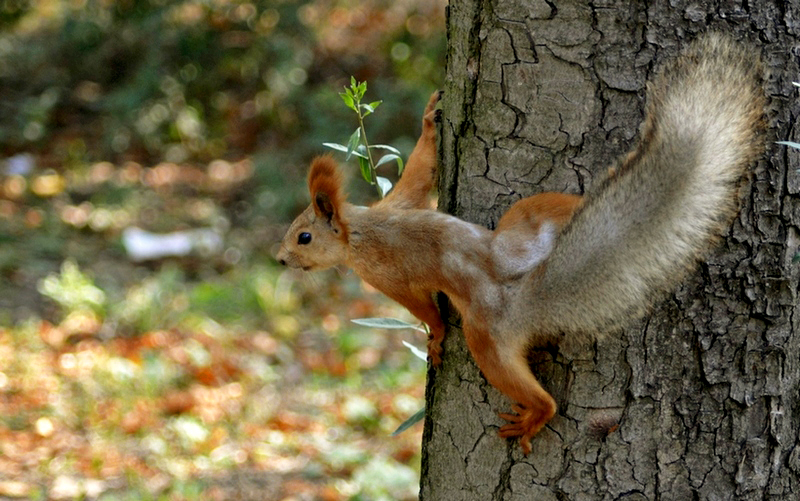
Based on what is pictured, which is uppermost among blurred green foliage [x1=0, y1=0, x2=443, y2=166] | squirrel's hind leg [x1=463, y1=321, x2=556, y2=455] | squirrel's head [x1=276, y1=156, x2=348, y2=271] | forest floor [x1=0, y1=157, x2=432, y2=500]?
blurred green foliage [x1=0, y1=0, x2=443, y2=166]

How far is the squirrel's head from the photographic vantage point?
4.91 feet

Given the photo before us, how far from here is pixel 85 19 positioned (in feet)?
16.1

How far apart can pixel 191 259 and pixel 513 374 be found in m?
3.72

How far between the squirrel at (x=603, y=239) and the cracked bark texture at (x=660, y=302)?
0.16ft

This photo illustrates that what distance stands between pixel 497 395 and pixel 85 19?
4391 millimetres

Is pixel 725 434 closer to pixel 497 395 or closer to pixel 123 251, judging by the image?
pixel 497 395

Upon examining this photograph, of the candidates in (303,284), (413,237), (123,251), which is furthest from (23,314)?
(413,237)

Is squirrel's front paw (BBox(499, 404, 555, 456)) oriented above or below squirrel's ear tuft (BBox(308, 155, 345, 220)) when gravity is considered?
below

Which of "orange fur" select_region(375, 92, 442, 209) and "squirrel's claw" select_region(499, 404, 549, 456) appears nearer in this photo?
"squirrel's claw" select_region(499, 404, 549, 456)

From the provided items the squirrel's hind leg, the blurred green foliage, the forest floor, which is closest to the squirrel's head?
the squirrel's hind leg

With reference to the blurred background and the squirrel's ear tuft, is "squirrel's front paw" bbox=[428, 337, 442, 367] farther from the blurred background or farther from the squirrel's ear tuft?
the blurred background

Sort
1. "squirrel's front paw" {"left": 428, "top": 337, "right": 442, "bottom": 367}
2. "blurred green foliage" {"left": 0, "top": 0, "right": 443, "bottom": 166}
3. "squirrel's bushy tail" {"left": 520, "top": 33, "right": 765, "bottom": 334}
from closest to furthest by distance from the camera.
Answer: "squirrel's bushy tail" {"left": 520, "top": 33, "right": 765, "bottom": 334}
"squirrel's front paw" {"left": 428, "top": 337, "right": 442, "bottom": 367}
"blurred green foliage" {"left": 0, "top": 0, "right": 443, "bottom": 166}

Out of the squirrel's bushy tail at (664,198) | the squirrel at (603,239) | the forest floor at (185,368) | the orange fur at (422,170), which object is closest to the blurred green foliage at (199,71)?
the forest floor at (185,368)

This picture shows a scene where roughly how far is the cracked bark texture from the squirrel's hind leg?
0.05 metres
